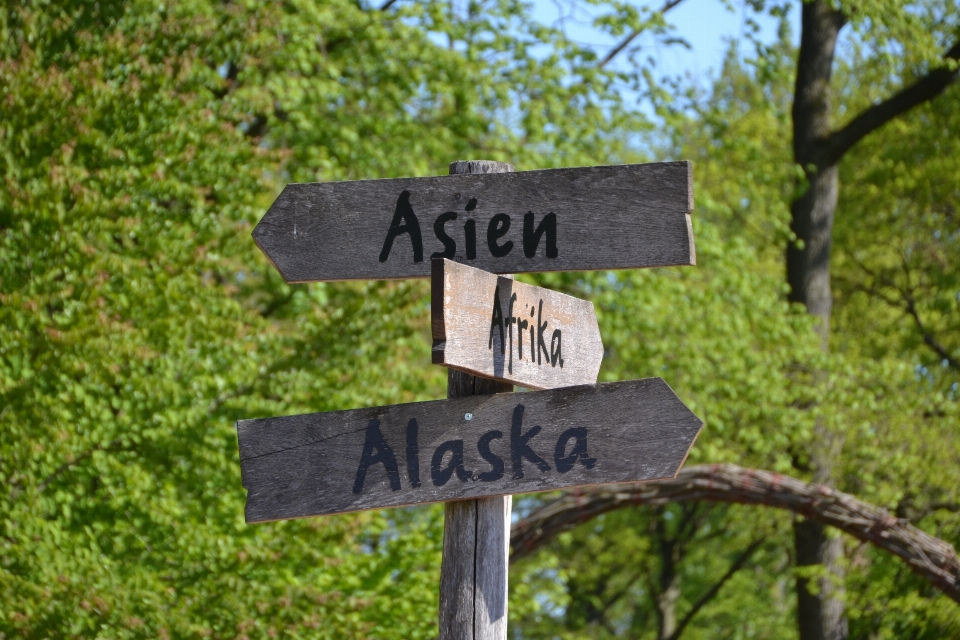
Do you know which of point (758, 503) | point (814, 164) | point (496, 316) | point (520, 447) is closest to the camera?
point (496, 316)

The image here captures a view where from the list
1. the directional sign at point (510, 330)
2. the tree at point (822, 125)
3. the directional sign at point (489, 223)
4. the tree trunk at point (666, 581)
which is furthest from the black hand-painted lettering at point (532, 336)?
the tree trunk at point (666, 581)

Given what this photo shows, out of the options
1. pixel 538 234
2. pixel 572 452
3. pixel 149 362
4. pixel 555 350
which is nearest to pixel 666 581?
pixel 149 362

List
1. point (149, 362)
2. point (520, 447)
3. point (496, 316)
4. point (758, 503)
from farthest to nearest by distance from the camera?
point (758, 503)
point (149, 362)
point (520, 447)
point (496, 316)

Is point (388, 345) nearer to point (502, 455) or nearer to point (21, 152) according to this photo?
point (21, 152)

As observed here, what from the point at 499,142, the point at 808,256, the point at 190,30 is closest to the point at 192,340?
the point at 190,30

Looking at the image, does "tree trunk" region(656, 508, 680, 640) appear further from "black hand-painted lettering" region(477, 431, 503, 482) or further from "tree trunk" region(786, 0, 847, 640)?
"black hand-painted lettering" region(477, 431, 503, 482)

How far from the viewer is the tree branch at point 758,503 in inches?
250

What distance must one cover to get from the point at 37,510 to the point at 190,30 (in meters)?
3.03

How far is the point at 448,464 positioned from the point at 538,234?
696mm

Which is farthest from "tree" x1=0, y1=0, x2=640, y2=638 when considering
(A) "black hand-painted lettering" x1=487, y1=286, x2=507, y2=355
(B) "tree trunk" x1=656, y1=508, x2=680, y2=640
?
(B) "tree trunk" x1=656, y1=508, x2=680, y2=640

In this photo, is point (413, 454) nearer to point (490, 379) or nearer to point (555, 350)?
point (490, 379)

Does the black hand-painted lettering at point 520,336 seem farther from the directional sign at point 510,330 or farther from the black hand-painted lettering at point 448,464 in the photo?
the black hand-painted lettering at point 448,464

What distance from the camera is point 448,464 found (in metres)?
2.95

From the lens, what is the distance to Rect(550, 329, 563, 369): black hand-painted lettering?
3105 mm
